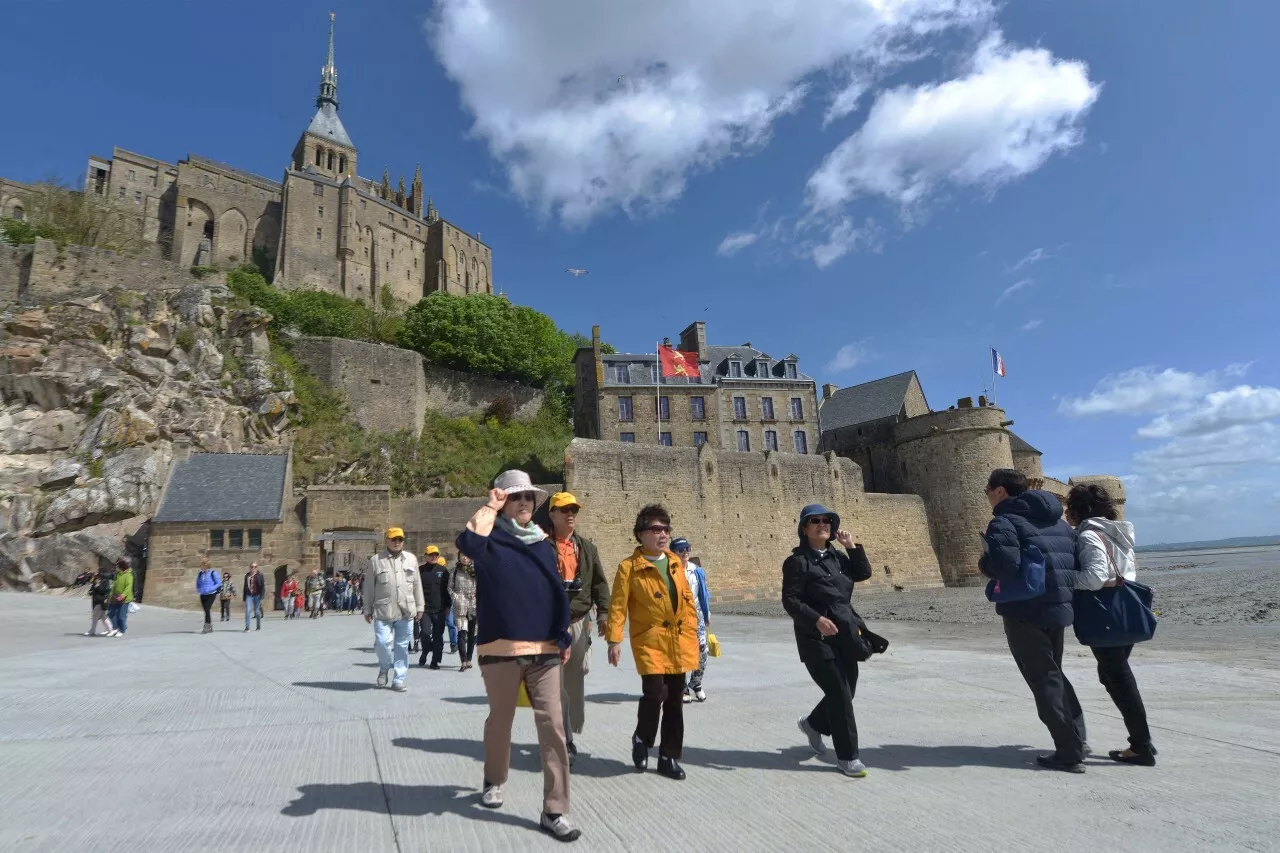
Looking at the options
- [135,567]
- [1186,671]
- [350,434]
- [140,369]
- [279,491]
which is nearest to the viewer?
[1186,671]

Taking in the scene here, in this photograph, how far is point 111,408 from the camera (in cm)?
2553

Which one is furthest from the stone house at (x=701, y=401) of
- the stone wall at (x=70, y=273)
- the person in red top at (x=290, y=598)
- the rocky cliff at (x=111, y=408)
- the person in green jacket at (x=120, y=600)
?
the person in green jacket at (x=120, y=600)

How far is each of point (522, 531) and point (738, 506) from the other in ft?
87.5

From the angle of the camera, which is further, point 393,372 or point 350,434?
point 393,372

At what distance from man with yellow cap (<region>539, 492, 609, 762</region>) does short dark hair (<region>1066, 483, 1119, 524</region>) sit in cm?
333

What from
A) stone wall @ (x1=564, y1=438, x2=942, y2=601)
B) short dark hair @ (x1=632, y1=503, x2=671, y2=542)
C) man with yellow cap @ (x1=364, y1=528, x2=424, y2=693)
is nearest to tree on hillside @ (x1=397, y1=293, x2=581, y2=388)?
stone wall @ (x1=564, y1=438, x2=942, y2=601)

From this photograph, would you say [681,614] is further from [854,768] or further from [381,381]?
[381,381]

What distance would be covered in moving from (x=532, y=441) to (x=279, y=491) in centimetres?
1670

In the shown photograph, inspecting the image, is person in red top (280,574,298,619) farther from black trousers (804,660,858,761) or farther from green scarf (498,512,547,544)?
black trousers (804,660,858,761)

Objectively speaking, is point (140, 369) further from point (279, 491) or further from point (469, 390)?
point (469, 390)

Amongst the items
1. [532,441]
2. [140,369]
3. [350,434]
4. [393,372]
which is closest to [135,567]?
[140,369]

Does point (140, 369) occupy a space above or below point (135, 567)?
above

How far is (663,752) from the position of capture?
154 inches

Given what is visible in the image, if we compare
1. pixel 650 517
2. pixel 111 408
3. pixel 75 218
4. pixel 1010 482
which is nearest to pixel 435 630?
pixel 650 517
